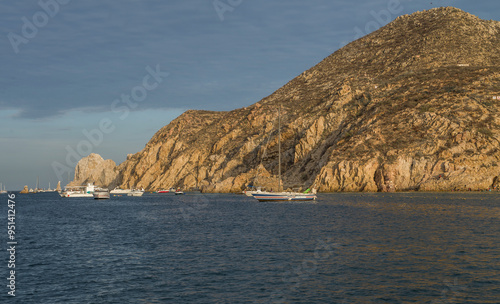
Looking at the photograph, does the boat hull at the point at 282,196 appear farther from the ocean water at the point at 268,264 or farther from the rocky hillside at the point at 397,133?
the ocean water at the point at 268,264

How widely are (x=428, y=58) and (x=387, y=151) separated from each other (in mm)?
71391

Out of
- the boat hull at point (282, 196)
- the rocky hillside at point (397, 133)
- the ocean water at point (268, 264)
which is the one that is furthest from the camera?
the rocky hillside at point (397, 133)

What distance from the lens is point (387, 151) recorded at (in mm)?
139625

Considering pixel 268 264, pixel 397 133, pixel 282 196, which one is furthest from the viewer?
pixel 397 133

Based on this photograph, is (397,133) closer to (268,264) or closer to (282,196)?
(282,196)

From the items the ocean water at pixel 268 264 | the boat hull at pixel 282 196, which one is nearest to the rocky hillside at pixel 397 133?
the boat hull at pixel 282 196

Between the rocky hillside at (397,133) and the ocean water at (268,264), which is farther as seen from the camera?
the rocky hillside at (397,133)

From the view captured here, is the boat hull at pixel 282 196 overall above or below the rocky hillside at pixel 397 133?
below

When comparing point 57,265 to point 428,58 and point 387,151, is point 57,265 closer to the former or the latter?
point 387,151

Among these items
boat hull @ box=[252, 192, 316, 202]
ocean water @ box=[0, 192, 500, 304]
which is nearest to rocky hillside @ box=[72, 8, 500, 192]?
boat hull @ box=[252, 192, 316, 202]

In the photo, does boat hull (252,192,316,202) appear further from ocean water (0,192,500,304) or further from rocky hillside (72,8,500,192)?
ocean water (0,192,500,304)

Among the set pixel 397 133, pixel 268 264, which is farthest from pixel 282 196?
pixel 268 264

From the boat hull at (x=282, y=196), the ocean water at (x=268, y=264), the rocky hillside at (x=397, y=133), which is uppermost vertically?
the rocky hillside at (x=397, y=133)

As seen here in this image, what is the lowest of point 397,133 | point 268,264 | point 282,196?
point 268,264
